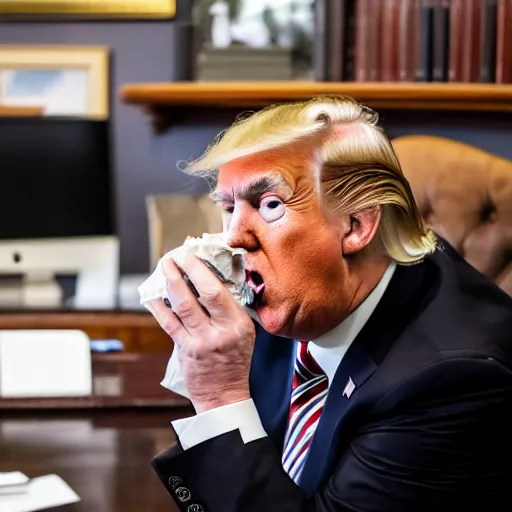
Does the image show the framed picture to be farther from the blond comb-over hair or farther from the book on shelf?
the blond comb-over hair

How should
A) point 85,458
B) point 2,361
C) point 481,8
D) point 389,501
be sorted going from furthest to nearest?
point 481,8
point 2,361
point 85,458
point 389,501

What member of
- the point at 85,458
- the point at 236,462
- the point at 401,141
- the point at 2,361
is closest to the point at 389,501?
the point at 236,462

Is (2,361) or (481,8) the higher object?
(481,8)

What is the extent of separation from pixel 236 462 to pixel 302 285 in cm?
24

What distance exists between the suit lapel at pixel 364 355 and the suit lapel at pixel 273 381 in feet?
0.44

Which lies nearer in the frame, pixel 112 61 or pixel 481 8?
pixel 481 8

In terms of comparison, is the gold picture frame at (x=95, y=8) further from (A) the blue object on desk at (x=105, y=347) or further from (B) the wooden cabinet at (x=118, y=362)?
(A) the blue object on desk at (x=105, y=347)

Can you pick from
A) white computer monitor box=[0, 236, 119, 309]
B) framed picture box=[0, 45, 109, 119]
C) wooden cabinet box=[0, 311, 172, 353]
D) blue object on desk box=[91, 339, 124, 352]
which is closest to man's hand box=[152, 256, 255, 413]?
blue object on desk box=[91, 339, 124, 352]

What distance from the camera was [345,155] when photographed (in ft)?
3.75

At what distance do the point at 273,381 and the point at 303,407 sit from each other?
0.33ft

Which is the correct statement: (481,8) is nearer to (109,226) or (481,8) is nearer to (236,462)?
(109,226)

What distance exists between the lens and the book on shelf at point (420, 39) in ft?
8.54

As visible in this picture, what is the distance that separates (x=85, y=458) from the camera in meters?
1.34

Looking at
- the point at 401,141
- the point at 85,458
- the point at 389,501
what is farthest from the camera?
the point at 401,141
